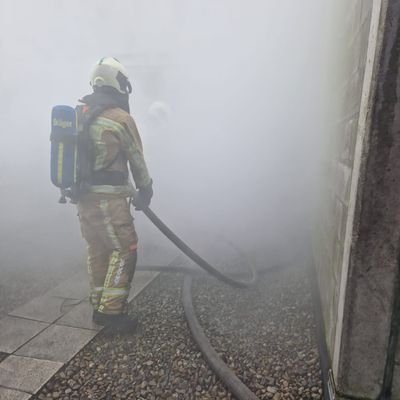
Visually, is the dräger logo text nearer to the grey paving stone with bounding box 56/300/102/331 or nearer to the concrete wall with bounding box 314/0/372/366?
the grey paving stone with bounding box 56/300/102/331

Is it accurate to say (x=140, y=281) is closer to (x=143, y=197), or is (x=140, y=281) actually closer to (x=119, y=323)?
(x=119, y=323)

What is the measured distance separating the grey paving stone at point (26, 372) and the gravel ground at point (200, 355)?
6 centimetres

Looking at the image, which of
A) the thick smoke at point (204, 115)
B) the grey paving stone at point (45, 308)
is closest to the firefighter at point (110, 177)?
the grey paving stone at point (45, 308)

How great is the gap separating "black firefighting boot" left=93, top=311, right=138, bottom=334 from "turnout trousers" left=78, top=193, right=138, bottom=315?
0.12 ft

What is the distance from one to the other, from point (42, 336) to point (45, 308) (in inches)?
19.3

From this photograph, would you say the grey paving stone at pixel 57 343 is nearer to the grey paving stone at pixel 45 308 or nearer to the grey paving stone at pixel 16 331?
the grey paving stone at pixel 16 331

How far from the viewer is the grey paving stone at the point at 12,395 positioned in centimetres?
208

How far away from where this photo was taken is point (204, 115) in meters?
7.52

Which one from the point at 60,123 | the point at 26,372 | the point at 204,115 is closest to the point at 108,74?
the point at 60,123

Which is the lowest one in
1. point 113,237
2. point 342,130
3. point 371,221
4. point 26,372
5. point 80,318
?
point 80,318

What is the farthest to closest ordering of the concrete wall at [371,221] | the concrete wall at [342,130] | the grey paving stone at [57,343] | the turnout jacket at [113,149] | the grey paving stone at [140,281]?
the grey paving stone at [140,281] < the turnout jacket at [113,149] < the grey paving stone at [57,343] < the concrete wall at [342,130] < the concrete wall at [371,221]

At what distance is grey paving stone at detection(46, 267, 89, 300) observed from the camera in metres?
3.46

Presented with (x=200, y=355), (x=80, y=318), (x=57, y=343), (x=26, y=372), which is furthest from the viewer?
(x=80, y=318)

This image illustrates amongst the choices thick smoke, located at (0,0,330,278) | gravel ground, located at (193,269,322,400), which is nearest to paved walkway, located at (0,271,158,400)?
gravel ground, located at (193,269,322,400)
